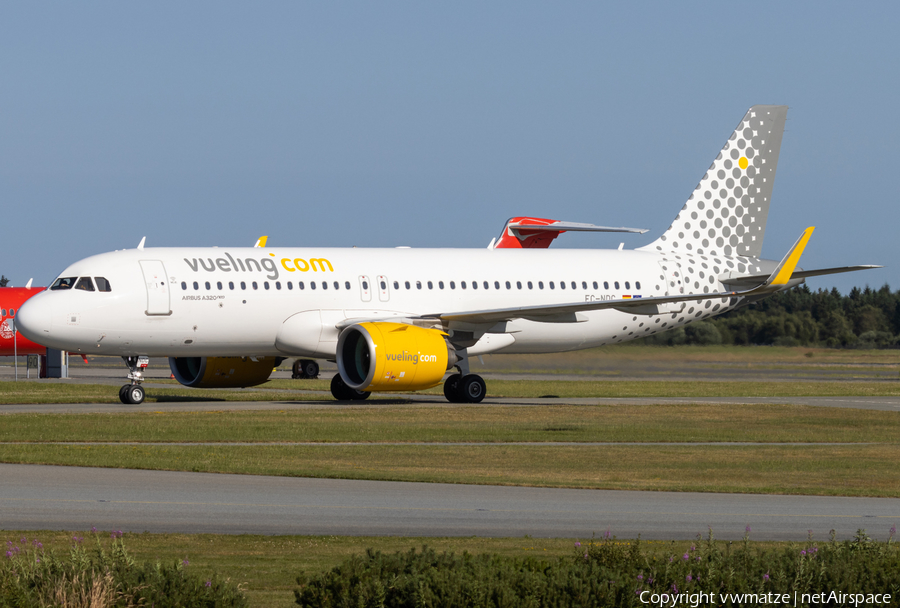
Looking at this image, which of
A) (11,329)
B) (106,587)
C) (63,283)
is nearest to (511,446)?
(63,283)

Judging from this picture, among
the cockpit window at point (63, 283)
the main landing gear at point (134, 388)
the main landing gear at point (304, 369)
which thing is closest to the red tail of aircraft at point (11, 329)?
the main landing gear at point (304, 369)

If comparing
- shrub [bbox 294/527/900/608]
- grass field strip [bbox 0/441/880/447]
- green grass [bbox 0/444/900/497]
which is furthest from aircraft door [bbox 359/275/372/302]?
shrub [bbox 294/527/900/608]

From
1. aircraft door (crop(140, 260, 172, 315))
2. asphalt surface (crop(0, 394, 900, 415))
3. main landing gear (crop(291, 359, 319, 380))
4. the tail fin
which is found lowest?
asphalt surface (crop(0, 394, 900, 415))

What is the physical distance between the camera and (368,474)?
18.9m

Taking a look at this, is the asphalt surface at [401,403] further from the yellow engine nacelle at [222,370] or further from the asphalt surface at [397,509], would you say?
the asphalt surface at [397,509]

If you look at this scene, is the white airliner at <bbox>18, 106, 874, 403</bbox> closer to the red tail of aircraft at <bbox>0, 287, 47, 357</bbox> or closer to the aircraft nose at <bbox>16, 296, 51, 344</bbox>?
the aircraft nose at <bbox>16, 296, 51, 344</bbox>

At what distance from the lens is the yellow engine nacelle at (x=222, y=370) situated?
3828 cm

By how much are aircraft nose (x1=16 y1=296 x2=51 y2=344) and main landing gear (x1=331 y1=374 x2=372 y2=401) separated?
347 inches

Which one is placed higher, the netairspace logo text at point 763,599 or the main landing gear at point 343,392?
the main landing gear at point 343,392

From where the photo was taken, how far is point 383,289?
36.7 meters

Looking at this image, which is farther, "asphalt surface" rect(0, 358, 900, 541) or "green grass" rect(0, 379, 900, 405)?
"green grass" rect(0, 379, 900, 405)

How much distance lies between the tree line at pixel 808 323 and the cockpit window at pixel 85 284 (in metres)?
19.6

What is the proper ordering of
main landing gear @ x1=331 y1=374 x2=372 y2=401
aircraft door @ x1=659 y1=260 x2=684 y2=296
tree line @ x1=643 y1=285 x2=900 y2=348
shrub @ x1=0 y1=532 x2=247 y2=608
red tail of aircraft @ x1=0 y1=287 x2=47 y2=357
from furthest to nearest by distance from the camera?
1. red tail of aircraft @ x1=0 y1=287 x2=47 y2=357
2. tree line @ x1=643 y1=285 x2=900 y2=348
3. aircraft door @ x1=659 y1=260 x2=684 y2=296
4. main landing gear @ x1=331 y1=374 x2=372 y2=401
5. shrub @ x1=0 y1=532 x2=247 y2=608

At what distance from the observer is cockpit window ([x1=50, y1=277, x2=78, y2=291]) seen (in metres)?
33.3
